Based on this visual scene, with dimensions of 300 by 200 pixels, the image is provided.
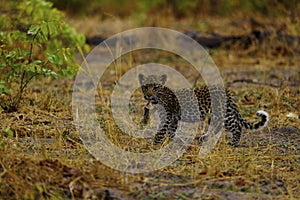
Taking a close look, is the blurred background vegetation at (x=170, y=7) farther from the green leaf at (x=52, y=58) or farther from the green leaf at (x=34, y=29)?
the green leaf at (x=52, y=58)

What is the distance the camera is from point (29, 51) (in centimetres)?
862

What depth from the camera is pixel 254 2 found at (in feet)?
60.4

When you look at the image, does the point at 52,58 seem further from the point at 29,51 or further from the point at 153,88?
the point at 153,88

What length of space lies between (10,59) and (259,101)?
3.95 m

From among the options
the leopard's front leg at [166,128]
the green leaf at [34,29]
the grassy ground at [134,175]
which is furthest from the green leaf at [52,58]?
the leopard's front leg at [166,128]

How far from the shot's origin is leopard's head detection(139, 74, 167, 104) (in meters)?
8.51

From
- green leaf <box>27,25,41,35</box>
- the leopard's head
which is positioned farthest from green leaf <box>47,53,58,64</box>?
the leopard's head

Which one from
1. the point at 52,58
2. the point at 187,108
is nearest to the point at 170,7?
the point at 187,108

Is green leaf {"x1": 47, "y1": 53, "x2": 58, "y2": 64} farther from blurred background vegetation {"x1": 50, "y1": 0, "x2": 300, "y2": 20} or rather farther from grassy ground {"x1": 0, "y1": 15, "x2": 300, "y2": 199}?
blurred background vegetation {"x1": 50, "y1": 0, "x2": 300, "y2": 20}

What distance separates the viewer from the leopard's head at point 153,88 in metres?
8.51

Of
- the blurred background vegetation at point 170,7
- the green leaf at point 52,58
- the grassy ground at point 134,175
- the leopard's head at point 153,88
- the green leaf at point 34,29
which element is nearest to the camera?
the grassy ground at point 134,175

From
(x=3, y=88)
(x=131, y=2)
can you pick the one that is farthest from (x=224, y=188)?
(x=131, y=2)

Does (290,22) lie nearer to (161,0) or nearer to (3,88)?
(161,0)

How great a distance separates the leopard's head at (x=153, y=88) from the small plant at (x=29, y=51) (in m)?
0.94
